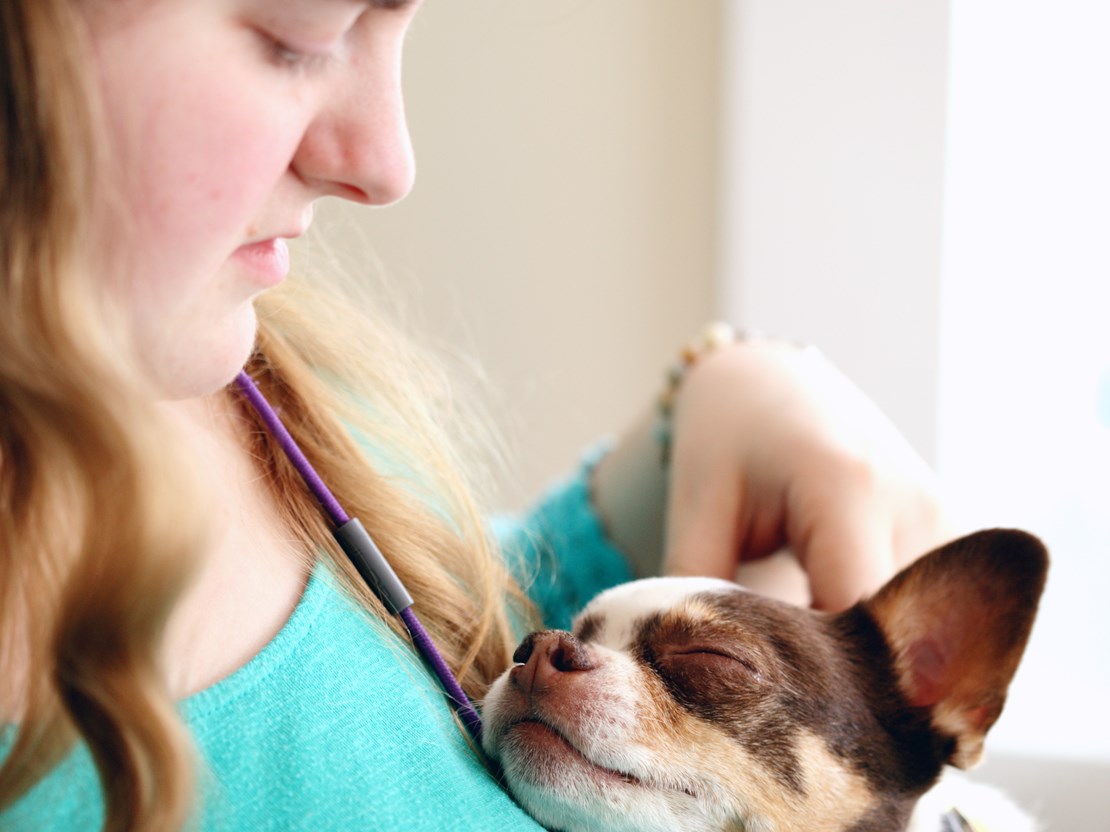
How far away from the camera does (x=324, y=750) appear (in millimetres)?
669

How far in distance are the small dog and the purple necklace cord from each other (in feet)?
0.11

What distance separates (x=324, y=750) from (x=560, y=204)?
5.82ft

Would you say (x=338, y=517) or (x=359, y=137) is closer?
(x=359, y=137)

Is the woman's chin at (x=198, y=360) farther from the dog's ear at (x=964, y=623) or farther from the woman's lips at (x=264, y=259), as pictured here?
the dog's ear at (x=964, y=623)

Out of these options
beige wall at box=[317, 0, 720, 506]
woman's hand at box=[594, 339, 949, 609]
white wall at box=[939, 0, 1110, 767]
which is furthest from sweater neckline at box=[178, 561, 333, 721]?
white wall at box=[939, 0, 1110, 767]

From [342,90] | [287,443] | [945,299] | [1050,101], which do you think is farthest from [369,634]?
[1050,101]

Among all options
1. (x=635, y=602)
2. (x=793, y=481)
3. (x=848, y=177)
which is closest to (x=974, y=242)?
(x=848, y=177)

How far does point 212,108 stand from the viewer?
530mm

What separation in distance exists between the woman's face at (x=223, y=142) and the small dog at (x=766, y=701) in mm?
328

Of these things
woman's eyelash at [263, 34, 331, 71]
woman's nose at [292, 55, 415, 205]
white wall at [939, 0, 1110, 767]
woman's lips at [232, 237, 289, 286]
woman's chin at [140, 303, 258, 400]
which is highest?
woman's eyelash at [263, 34, 331, 71]

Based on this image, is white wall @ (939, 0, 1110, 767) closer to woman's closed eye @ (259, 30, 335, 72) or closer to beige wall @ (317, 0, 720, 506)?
beige wall @ (317, 0, 720, 506)

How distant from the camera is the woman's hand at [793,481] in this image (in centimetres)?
102

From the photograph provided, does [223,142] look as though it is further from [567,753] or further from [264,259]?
[567,753]

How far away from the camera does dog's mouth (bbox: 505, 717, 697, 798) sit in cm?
74
